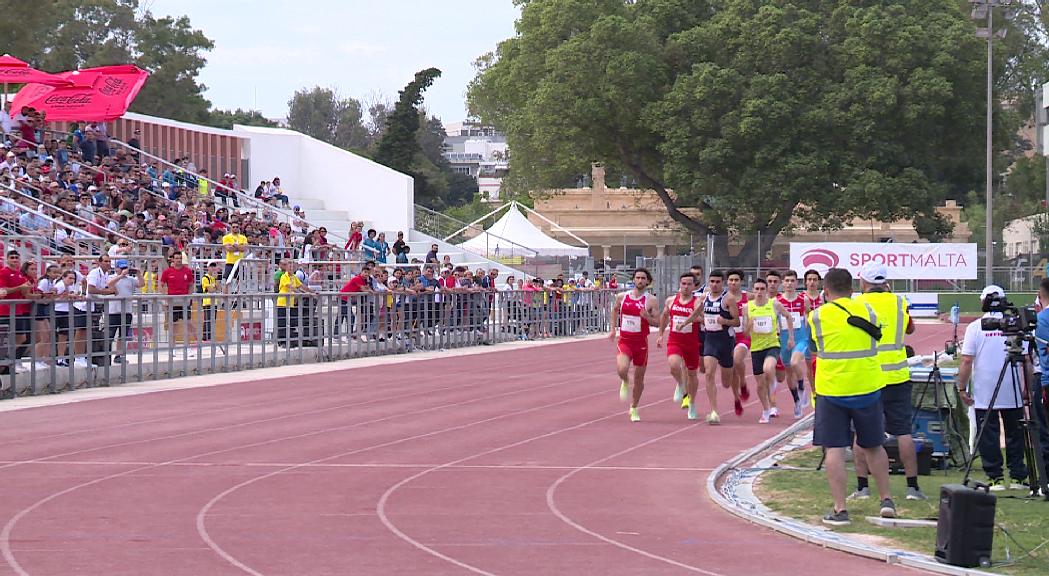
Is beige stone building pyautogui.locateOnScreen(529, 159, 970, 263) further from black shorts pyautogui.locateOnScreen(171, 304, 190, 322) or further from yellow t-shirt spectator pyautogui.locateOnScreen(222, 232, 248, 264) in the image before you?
black shorts pyautogui.locateOnScreen(171, 304, 190, 322)

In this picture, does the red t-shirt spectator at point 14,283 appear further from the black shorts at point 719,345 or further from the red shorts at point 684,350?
the black shorts at point 719,345

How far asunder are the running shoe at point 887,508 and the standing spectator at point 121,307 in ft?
50.4

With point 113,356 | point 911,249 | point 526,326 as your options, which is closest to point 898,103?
point 911,249

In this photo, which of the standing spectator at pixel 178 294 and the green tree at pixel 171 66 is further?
the green tree at pixel 171 66

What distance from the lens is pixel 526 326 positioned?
132 feet

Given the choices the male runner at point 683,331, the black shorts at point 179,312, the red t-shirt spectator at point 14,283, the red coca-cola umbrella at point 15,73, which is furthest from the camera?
the red coca-cola umbrella at point 15,73

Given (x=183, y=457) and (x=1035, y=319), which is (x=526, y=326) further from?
(x=1035, y=319)

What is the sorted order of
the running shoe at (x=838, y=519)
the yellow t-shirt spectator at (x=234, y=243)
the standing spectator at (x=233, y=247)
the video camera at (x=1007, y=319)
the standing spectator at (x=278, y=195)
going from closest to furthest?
the running shoe at (x=838, y=519) → the video camera at (x=1007, y=319) → the standing spectator at (x=233, y=247) → the yellow t-shirt spectator at (x=234, y=243) → the standing spectator at (x=278, y=195)

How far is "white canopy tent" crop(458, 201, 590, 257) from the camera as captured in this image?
52.8 m

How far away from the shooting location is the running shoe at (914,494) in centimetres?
1179

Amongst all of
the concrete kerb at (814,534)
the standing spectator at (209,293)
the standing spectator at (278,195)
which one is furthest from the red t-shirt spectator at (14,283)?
the standing spectator at (278,195)

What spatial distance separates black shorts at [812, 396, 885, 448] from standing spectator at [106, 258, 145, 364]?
49.2 feet

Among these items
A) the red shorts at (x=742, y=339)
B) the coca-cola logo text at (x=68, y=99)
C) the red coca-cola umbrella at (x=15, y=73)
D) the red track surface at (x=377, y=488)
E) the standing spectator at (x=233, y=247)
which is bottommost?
the red track surface at (x=377, y=488)

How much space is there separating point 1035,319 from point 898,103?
47770mm
